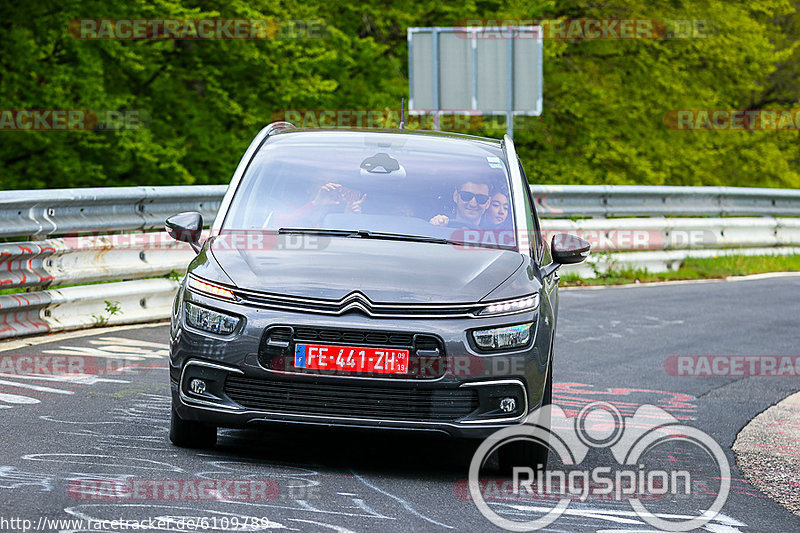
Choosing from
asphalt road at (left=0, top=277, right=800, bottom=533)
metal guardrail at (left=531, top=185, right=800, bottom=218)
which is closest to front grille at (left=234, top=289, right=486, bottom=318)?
asphalt road at (left=0, top=277, right=800, bottom=533)

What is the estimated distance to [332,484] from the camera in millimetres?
6129

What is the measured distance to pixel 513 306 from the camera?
6617mm

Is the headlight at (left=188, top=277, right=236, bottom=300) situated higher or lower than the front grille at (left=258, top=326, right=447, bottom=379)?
higher

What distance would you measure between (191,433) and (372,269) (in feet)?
3.91

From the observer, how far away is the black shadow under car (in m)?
6.34

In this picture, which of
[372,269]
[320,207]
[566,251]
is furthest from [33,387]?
[566,251]

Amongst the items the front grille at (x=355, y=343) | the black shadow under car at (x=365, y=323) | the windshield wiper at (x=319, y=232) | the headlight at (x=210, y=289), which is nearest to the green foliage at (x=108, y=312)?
the black shadow under car at (x=365, y=323)

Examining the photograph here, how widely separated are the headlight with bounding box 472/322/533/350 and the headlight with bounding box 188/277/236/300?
3.80 feet

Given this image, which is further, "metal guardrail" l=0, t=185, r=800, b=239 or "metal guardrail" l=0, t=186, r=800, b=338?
"metal guardrail" l=0, t=185, r=800, b=239

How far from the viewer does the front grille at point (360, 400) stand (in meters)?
6.34

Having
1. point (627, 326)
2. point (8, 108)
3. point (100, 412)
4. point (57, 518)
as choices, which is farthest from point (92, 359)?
point (8, 108)

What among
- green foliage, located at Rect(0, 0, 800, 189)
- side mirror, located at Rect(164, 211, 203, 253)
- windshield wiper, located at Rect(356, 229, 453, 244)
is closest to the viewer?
windshield wiper, located at Rect(356, 229, 453, 244)

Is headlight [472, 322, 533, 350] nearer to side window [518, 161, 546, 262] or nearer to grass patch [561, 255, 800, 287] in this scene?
side window [518, 161, 546, 262]

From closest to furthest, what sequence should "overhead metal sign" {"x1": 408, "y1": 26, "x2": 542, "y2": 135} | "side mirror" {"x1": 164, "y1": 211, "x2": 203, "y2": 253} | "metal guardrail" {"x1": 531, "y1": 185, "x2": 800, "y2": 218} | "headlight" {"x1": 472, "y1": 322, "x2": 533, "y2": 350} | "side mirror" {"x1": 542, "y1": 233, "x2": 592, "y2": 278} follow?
1. "headlight" {"x1": 472, "y1": 322, "x2": 533, "y2": 350}
2. "side mirror" {"x1": 164, "y1": 211, "x2": 203, "y2": 253}
3. "side mirror" {"x1": 542, "y1": 233, "x2": 592, "y2": 278}
4. "metal guardrail" {"x1": 531, "y1": 185, "x2": 800, "y2": 218}
5. "overhead metal sign" {"x1": 408, "y1": 26, "x2": 542, "y2": 135}
